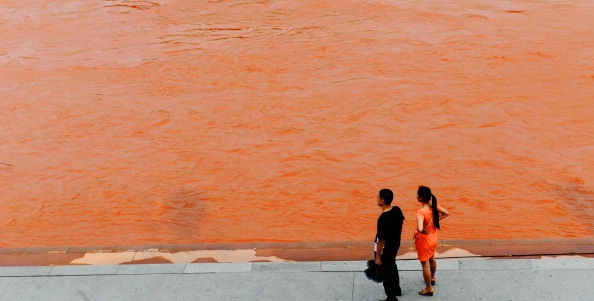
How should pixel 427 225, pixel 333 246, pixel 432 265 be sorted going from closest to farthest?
1. pixel 427 225
2. pixel 432 265
3. pixel 333 246

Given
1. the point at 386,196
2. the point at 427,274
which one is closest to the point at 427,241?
the point at 427,274

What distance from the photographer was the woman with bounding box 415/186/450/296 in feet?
23.4

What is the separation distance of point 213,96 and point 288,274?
883cm

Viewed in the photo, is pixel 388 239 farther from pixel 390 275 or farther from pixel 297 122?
pixel 297 122

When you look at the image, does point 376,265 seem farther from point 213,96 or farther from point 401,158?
point 213,96

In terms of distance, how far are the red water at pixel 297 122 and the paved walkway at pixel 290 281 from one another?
1.80 meters

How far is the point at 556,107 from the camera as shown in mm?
14570

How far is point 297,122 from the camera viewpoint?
1473cm

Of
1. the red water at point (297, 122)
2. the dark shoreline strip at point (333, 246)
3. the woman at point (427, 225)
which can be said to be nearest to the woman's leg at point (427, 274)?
the woman at point (427, 225)

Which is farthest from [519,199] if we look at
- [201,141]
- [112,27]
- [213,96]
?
[112,27]

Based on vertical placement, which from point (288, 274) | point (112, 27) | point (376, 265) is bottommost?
point (112, 27)

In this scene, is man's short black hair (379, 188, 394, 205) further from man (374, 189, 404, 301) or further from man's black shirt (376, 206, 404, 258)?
man's black shirt (376, 206, 404, 258)

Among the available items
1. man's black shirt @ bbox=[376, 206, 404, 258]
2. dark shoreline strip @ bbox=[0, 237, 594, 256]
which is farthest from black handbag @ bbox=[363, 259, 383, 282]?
dark shoreline strip @ bbox=[0, 237, 594, 256]

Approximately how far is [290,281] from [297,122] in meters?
6.87
